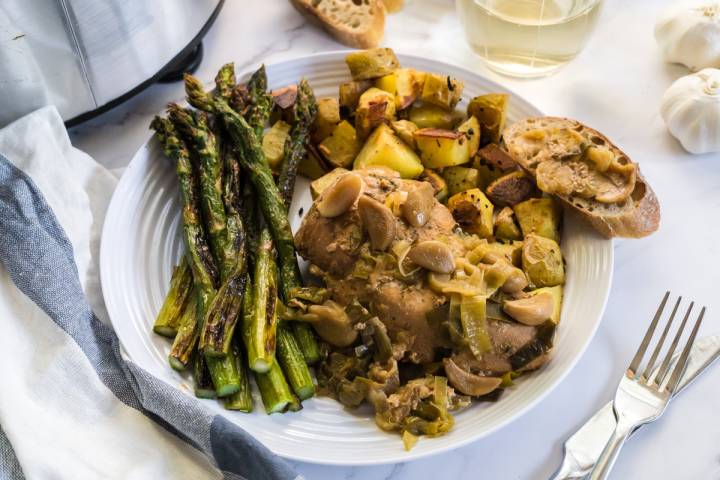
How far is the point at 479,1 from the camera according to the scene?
9.54 ft

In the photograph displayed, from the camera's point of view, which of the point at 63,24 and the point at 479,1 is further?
the point at 479,1

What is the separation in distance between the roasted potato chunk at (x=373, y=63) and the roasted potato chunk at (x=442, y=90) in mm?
144

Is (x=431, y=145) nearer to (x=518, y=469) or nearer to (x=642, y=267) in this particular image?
(x=642, y=267)

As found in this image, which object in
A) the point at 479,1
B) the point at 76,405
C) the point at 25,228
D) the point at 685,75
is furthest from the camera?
the point at 685,75

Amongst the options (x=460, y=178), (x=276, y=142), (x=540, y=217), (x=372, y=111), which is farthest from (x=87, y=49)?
(x=540, y=217)

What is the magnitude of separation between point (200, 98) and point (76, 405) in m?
1.15

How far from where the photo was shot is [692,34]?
3.07 meters

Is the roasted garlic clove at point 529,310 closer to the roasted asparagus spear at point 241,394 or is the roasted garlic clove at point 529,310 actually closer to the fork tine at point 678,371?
the fork tine at point 678,371

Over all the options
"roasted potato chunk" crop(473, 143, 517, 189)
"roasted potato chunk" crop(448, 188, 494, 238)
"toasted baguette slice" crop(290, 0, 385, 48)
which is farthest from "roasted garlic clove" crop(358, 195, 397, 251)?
"toasted baguette slice" crop(290, 0, 385, 48)

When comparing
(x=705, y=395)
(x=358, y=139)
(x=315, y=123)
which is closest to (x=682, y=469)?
(x=705, y=395)

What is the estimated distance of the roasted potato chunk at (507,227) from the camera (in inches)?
100

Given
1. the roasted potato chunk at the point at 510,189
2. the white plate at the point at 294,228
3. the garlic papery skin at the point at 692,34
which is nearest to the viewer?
the white plate at the point at 294,228

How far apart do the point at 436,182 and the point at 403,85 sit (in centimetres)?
40

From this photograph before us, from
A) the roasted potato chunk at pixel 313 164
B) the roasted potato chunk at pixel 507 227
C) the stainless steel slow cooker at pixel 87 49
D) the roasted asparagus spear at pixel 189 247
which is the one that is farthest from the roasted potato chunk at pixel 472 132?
the stainless steel slow cooker at pixel 87 49
